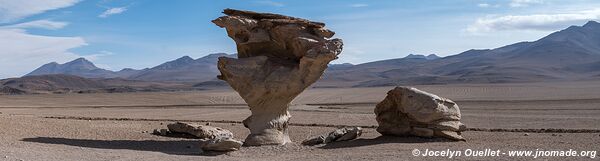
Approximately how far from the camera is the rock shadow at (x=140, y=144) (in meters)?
15.7

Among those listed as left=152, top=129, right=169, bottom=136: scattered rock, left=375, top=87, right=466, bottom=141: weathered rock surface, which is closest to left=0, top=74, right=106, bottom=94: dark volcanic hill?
left=152, top=129, right=169, bottom=136: scattered rock

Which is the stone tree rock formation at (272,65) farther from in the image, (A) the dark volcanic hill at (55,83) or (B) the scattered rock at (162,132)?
(A) the dark volcanic hill at (55,83)

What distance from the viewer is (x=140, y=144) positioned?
55.1ft

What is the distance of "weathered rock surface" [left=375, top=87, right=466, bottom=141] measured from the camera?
16031mm

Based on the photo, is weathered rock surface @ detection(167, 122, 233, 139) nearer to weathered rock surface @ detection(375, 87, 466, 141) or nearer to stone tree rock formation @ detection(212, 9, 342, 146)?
stone tree rock formation @ detection(212, 9, 342, 146)

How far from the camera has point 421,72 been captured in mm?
155125

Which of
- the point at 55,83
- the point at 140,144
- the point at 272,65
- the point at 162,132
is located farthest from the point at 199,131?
the point at 55,83

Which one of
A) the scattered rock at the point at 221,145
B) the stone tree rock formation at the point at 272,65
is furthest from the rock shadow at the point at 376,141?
the scattered rock at the point at 221,145

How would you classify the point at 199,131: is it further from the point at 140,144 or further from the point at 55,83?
the point at 55,83

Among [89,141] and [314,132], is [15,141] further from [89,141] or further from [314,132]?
[314,132]

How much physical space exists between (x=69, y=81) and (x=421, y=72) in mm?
78114

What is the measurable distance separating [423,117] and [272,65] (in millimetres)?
3935

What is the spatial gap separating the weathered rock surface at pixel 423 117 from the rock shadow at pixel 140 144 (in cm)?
509

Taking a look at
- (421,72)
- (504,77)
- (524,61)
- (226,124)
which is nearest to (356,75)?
(421,72)
